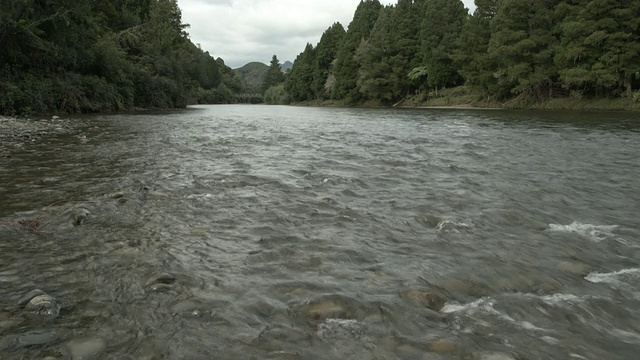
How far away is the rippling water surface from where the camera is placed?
2.50m

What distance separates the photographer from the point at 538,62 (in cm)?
3653

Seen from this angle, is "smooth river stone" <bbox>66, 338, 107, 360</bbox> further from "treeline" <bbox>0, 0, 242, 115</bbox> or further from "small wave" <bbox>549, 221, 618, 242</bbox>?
"treeline" <bbox>0, 0, 242, 115</bbox>

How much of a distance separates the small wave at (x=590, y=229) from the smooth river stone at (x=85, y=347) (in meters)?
4.62

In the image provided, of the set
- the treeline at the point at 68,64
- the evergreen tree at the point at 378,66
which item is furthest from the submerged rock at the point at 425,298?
the evergreen tree at the point at 378,66

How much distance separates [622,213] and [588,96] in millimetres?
36444

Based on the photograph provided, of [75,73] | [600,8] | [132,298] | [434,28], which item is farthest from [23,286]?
[434,28]

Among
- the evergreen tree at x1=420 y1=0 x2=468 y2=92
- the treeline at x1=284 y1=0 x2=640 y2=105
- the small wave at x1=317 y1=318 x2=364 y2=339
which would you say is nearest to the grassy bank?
the treeline at x1=284 y1=0 x2=640 y2=105

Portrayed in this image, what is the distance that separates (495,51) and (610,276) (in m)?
40.3

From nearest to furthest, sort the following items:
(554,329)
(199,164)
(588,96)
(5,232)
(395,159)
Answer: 1. (554,329)
2. (5,232)
3. (199,164)
4. (395,159)
5. (588,96)

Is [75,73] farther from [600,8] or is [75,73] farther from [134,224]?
[600,8]

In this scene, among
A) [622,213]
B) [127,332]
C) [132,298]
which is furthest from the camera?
[622,213]

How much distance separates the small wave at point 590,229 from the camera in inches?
176

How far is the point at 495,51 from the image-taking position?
3888 centimetres

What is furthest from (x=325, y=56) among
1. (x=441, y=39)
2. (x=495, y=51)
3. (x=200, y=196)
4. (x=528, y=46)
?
(x=200, y=196)
